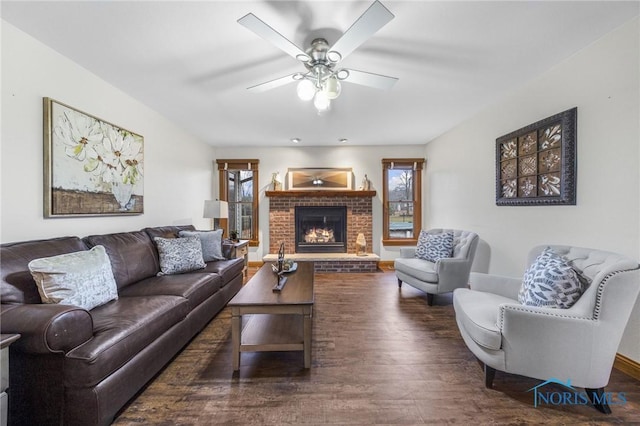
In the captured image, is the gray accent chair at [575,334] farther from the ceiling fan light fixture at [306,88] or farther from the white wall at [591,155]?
the ceiling fan light fixture at [306,88]

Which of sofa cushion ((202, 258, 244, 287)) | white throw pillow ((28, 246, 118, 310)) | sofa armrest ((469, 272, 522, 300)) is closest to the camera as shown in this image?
white throw pillow ((28, 246, 118, 310))

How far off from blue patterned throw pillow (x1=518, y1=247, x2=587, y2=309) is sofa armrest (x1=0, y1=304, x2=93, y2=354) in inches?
102

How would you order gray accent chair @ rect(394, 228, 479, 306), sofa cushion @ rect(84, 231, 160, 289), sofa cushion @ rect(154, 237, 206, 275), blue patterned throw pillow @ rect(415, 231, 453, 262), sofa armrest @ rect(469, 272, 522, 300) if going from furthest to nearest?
1. blue patterned throw pillow @ rect(415, 231, 453, 262)
2. gray accent chair @ rect(394, 228, 479, 306)
3. sofa cushion @ rect(154, 237, 206, 275)
4. sofa cushion @ rect(84, 231, 160, 289)
5. sofa armrest @ rect(469, 272, 522, 300)

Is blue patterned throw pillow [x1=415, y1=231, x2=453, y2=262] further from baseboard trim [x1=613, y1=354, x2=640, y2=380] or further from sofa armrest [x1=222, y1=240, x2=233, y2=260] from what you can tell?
sofa armrest [x1=222, y1=240, x2=233, y2=260]

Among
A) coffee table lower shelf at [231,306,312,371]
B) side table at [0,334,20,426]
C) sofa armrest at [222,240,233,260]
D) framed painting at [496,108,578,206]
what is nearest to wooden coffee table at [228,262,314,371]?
coffee table lower shelf at [231,306,312,371]

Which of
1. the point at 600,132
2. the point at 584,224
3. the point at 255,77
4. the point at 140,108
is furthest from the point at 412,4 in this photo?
the point at 140,108

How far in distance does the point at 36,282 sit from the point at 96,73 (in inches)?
76.8

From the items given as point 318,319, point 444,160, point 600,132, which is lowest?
point 318,319

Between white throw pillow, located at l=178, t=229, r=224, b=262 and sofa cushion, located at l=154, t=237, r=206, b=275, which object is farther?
white throw pillow, located at l=178, t=229, r=224, b=262

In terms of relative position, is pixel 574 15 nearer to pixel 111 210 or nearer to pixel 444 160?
pixel 444 160

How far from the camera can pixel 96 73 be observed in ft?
7.73

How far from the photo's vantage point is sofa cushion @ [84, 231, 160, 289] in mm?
2179

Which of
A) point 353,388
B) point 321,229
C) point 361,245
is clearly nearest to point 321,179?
point 321,229

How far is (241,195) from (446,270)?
12.8 ft
